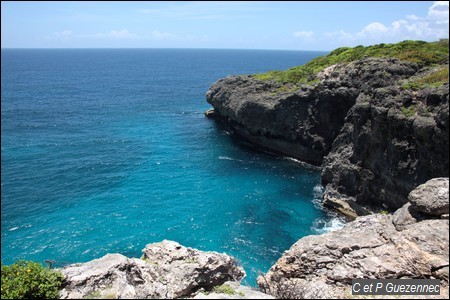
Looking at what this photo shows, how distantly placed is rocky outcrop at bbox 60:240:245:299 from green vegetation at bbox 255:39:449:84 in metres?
43.9

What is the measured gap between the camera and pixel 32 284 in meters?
15.0

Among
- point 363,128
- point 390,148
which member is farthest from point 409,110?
point 363,128

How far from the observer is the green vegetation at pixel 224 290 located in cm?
1580

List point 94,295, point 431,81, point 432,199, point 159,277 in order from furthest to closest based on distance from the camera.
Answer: point 431,81, point 432,199, point 159,277, point 94,295

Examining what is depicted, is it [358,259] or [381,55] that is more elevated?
[381,55]

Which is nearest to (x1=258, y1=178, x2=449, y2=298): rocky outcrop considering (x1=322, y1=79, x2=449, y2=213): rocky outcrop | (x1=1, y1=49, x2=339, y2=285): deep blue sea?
(x1=1, y1=49, x2=339, y2=285): deep blue sea

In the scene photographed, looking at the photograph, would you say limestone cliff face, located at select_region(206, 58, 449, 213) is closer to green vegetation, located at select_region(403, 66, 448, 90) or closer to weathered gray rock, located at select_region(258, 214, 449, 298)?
green vegetation, located at select_region(403, 66, 448, 90)

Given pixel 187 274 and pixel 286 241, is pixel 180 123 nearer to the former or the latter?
pixel 286 241

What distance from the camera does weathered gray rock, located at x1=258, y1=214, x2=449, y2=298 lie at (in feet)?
53.4

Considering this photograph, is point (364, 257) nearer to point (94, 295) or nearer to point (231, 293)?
point (231, 293)

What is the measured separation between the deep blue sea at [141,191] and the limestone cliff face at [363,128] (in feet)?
15.5

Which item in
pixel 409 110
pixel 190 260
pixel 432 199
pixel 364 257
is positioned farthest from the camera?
pixel 409 110

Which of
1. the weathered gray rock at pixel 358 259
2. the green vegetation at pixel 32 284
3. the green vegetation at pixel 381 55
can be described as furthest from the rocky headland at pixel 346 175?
the green vegetation at pixel 32 284

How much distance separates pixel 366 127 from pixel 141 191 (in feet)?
104
